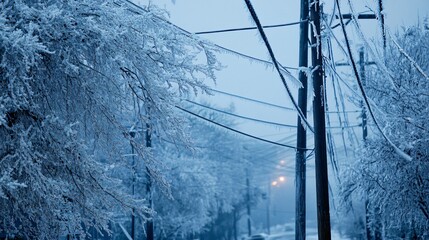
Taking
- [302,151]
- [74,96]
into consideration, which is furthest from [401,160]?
[74,96]

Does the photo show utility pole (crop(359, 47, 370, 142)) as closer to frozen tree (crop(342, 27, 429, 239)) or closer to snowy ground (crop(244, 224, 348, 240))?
frozen tree (crop(342, 27, 429, 239))

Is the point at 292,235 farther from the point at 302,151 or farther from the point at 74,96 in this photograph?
the point at 74,96

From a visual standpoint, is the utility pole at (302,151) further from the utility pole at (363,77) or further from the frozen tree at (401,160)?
the utility pole at (363,77)

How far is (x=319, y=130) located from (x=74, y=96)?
366cm

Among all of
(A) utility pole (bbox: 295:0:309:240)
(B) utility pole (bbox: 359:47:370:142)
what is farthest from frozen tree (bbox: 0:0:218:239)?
(B) utility pole (bbox: 359:47:370:142)

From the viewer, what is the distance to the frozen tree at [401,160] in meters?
9.91

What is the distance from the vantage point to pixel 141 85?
18.6ft

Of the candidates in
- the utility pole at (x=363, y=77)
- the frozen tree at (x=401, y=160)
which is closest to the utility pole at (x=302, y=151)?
the frozen tree at (x=401, y=160)

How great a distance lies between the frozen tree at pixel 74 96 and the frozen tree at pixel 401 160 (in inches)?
222

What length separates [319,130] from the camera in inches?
229

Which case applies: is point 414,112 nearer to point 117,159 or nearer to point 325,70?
point 325,70

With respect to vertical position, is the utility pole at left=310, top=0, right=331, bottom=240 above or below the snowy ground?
above

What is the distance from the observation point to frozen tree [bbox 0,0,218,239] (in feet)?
15.0

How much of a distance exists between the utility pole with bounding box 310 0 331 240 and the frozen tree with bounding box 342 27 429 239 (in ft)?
11.7
